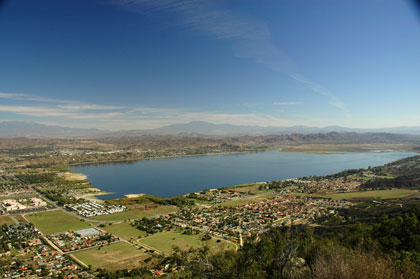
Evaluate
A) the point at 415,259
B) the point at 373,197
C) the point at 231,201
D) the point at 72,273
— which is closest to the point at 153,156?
the point at 231,201

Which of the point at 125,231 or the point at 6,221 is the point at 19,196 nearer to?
the point at 6,221

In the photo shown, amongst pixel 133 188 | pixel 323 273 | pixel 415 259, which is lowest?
pixel 133 188

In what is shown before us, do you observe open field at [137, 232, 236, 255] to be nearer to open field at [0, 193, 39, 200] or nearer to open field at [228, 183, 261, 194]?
open field at [228, 183, 261, 194]

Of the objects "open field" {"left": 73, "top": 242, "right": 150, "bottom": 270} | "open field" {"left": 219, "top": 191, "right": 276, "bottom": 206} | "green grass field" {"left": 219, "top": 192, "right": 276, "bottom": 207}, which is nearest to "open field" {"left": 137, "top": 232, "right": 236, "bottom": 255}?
"open field" {"left": 73, "top": 242, "right": 150, "bottom": 270}

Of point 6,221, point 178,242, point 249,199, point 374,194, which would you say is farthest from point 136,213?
point 374,194

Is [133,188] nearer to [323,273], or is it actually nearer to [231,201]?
[231,201]
